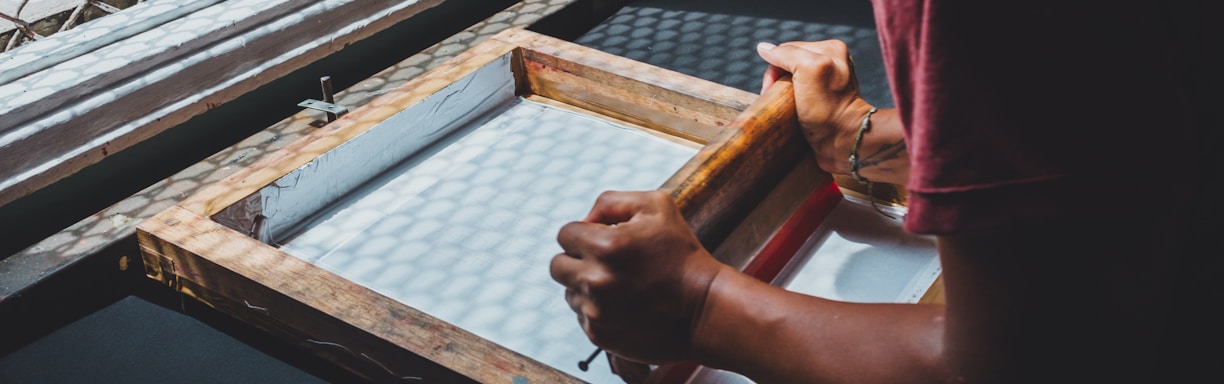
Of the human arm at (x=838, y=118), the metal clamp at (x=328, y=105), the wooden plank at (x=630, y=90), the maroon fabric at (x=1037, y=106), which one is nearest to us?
the maroon fabric at (x=1037, y=106)

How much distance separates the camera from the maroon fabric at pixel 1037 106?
1.65 feet

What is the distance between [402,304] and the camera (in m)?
0.96

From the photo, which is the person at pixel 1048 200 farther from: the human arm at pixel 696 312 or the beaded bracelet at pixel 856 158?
the beaded bracelet at pixel 856 158

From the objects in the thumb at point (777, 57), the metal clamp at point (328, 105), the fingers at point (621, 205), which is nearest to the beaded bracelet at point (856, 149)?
the thumb at point (777, 57)

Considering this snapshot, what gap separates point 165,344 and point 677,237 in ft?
1.90

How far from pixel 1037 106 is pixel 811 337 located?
0.29m

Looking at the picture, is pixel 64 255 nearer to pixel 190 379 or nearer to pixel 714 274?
pixel 190 379

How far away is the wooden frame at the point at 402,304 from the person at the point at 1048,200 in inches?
11.9

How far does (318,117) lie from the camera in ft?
5.13

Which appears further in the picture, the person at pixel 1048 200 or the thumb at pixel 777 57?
the thumb at pixel 777 57

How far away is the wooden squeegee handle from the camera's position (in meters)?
1.03

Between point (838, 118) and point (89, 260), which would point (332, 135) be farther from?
point (838, 118)

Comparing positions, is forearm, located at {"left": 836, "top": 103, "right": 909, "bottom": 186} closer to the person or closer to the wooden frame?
the wooden frame

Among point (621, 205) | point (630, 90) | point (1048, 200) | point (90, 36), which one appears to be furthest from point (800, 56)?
point (90, 36)
